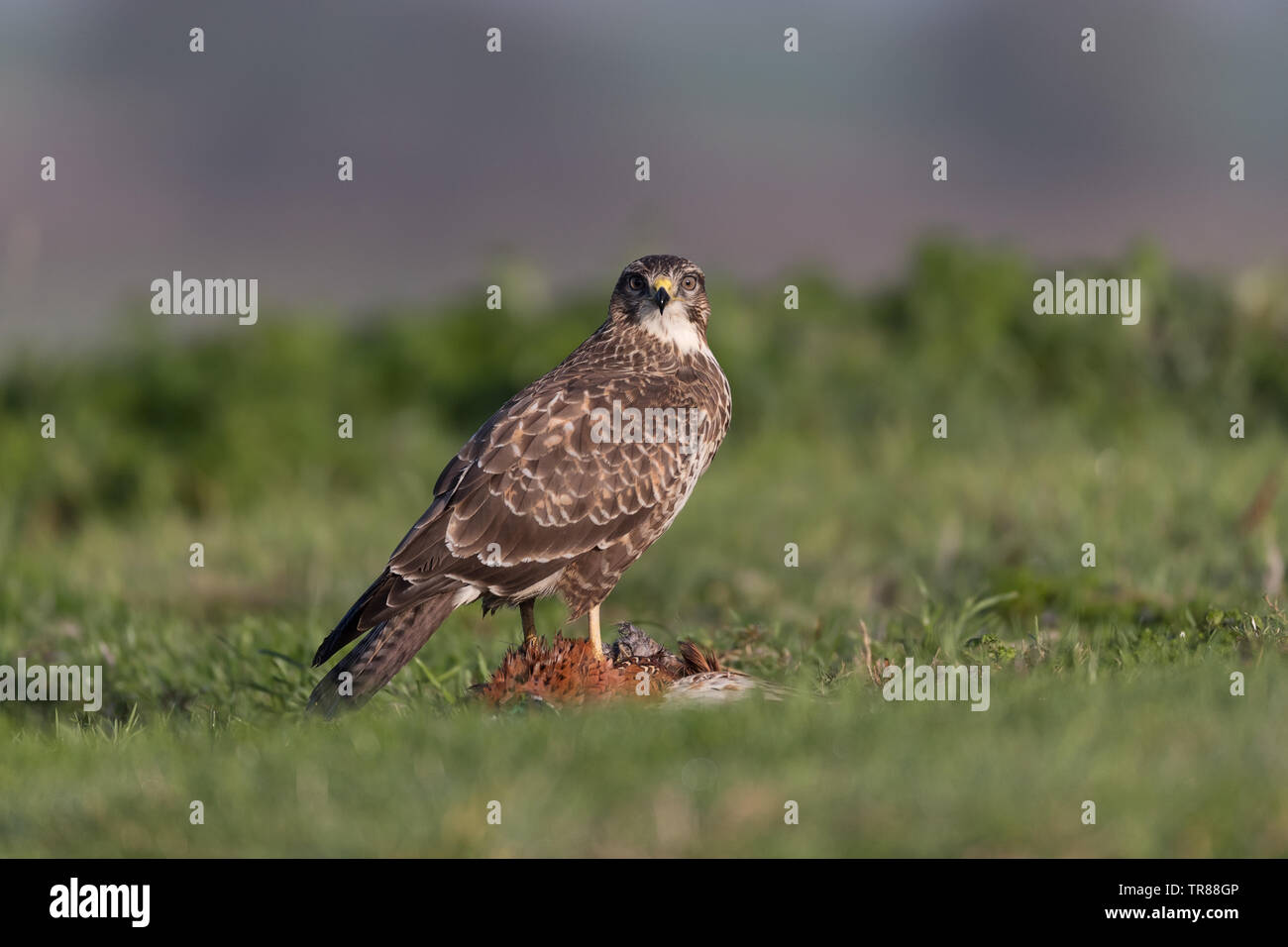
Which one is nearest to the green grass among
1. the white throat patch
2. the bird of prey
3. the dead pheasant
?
the dead pheasant

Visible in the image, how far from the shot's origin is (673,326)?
799cm

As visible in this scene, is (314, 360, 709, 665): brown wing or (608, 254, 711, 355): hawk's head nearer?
(314, 360, 709, 665): brown wing

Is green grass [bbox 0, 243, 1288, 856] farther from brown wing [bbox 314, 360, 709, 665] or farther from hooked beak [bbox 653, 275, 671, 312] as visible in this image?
hooked beak [bbox 653, 275, 671, 312]

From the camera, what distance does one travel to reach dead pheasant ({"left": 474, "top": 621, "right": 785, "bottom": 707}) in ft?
20.9

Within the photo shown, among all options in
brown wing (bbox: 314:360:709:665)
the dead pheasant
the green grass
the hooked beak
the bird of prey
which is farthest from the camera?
the hooked beak

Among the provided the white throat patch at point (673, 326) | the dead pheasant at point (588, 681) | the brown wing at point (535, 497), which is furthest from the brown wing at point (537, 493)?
the white throat patch at point (673, 326)

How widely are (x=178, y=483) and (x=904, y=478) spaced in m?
7.22

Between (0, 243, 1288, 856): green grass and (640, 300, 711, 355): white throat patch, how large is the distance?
1529mm

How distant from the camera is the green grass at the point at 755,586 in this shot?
463cm

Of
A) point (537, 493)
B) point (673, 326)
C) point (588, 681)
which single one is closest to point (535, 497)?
point (537, 493)

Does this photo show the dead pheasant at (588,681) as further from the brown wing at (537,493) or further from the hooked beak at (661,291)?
the hooked beak at (661,291)

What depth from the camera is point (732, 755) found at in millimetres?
5059

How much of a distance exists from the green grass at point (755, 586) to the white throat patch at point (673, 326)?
1.53 m
